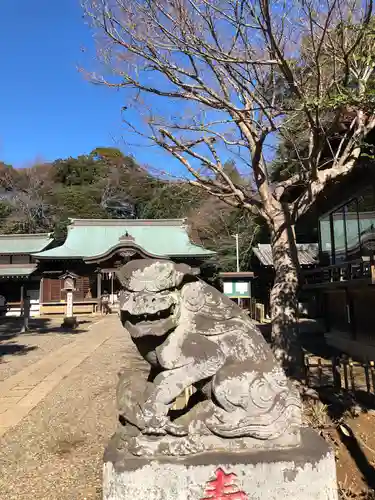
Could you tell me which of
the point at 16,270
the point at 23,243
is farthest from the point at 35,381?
the point at 23,243

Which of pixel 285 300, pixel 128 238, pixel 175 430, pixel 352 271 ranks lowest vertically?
pixel 175 430

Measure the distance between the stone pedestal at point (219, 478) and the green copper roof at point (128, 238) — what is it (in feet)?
73.0

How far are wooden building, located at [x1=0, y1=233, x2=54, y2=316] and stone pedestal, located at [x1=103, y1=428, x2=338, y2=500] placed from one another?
20.3 metres

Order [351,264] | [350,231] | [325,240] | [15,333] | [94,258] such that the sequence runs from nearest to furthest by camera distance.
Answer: [351,264] → [350,231] → [325,240] → [15,333] → [94,258]

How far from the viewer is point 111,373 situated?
25.3ft

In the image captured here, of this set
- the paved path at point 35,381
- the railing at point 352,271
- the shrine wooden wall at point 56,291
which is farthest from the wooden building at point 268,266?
the shrine wooden wall at point 56,291

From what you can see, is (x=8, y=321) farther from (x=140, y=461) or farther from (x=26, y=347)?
(x=140, y=461)

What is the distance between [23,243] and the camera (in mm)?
27672

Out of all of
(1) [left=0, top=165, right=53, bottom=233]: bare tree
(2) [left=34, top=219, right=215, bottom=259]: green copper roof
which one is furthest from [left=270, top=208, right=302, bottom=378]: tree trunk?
(1) [left=0, top=165, right=53, bottom=233]: bare tree

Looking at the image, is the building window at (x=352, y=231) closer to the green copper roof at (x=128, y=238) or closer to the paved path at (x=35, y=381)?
the paved path at (x=35, y=381)

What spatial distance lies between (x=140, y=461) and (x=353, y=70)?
476cm

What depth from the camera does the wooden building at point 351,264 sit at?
7934 millimetres

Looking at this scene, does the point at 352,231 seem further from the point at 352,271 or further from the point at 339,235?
the point at 339,235

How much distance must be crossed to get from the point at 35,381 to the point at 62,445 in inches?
126
